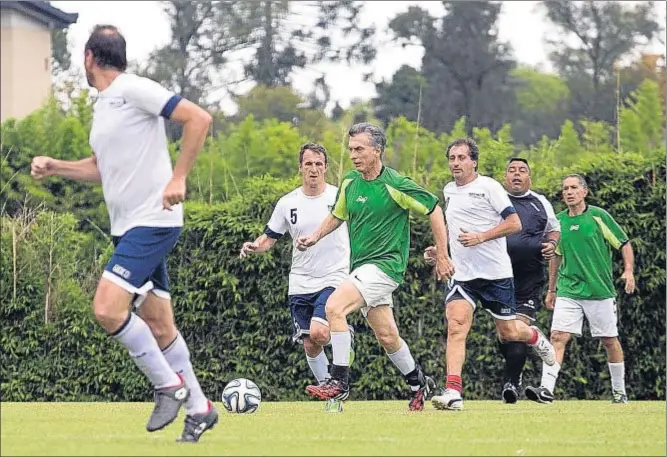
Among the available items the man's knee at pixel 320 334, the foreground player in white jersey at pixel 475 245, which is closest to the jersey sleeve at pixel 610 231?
the foreground player in white jersey at pixel 475 245

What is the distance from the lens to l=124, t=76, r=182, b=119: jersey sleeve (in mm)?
8852

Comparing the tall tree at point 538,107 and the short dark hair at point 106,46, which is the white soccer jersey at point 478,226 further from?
the tall tree at point 538,107

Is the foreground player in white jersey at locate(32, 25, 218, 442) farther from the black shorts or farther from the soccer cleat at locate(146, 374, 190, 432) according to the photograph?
the black shorts

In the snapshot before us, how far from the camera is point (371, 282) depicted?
1239 cm

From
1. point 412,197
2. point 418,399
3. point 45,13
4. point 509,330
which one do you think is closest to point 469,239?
point 412,197

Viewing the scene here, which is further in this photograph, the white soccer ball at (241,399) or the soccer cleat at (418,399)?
the soccer cleat at (418,399)

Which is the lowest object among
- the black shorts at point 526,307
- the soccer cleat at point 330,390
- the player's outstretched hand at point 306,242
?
the soccer cleat at point 330,390

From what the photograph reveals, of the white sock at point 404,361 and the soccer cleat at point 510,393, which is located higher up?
the white sock at point 404,361

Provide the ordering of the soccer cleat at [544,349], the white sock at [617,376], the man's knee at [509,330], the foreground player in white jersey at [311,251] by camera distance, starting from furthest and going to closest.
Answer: the white sock at [617,376]
the soccer cleat at [544,349]
the foreground player in white jersey at [311,251]
the man's knee at [509,330]

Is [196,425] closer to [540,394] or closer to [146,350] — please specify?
[146,350]

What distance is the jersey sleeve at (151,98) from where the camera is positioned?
8.85 m

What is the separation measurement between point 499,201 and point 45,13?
30594mm

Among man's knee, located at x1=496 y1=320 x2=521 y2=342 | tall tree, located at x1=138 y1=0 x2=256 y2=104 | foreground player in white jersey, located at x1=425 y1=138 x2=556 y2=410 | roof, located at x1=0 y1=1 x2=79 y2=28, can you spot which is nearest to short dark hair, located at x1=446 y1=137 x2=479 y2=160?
foreground player in white jersey, located at x1=425 y1=138 x2=556 y2=410

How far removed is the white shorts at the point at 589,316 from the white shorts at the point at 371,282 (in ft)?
11.2
